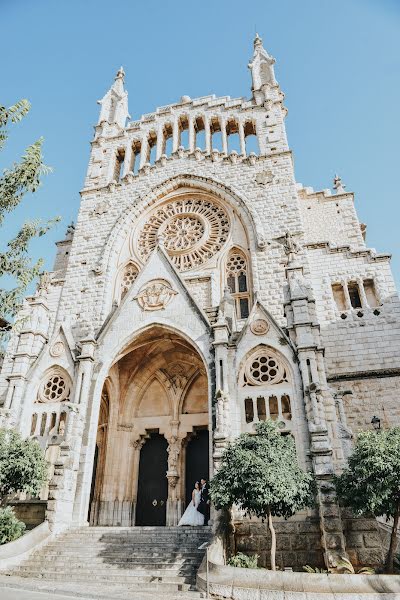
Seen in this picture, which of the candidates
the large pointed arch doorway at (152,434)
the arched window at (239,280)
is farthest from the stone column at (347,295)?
A: the large pointed arch doorway at (152,434)

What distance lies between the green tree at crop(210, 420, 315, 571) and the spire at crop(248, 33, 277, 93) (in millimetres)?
20996

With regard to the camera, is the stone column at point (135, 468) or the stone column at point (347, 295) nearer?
the stone column at point (135, 468)

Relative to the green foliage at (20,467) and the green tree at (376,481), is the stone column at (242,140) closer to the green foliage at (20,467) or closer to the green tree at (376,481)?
the green tree at (376,481)

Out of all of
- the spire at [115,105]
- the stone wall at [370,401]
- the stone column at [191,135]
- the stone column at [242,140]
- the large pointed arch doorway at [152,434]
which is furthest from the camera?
the spire at [115,105]

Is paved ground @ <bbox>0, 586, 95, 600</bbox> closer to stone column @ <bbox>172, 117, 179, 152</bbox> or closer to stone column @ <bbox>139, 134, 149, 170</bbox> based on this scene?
stone column @ <bbox>139, 134, 149, 170</bbox>

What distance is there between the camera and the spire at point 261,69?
964 inches

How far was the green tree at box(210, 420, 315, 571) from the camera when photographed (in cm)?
933

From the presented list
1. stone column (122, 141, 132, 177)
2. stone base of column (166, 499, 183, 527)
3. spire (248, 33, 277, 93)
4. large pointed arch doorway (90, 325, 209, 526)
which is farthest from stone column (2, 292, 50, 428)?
spire (248, 33, 277, 93)

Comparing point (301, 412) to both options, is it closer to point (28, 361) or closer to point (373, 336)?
point (373, 336)

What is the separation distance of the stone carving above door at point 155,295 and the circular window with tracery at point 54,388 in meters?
3.94

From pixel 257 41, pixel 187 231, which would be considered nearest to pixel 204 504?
pixel 187 231

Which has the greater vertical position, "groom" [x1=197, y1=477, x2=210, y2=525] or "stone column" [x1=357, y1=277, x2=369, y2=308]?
"stone column" [x1=357, y1=277, x2=369, y2=308]

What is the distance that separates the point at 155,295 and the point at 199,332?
2.58 m

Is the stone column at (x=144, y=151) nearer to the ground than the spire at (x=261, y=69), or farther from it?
nearer to the ground
